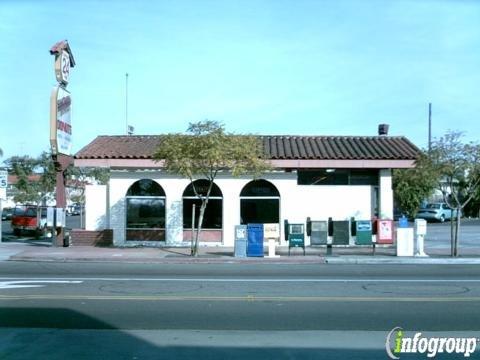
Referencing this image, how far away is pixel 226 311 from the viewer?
1005cm

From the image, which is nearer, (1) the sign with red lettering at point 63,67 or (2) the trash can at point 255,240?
(2) the trash can at point 255,240

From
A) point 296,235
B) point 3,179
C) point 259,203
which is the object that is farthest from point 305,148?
point 3,179

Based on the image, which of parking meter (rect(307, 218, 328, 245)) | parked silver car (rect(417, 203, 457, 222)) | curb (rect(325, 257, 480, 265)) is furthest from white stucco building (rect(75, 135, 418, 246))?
parked silver car (rect(417, 203, 457, 222))

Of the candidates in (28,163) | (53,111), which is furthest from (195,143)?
(28,163)

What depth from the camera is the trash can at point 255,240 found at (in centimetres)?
2080

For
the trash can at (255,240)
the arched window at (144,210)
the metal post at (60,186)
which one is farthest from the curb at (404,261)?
the metal post at (60,186)

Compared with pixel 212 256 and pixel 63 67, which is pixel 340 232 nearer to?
pixel 212 256

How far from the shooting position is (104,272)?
1628cm

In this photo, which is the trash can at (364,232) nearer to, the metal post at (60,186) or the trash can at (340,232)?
the trash can at (340,232)

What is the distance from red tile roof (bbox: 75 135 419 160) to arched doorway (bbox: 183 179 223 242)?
242 cm

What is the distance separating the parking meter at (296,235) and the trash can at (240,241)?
5.49 ft

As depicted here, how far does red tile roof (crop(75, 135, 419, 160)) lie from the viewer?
2502cm

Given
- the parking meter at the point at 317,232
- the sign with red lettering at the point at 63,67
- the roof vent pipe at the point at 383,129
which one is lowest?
the parking meter at the point at 317,232

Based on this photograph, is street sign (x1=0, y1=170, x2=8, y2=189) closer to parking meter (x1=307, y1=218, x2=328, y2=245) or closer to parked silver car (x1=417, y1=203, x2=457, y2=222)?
parking meter (x1=307, y1=218, x2=328, y2=245)
